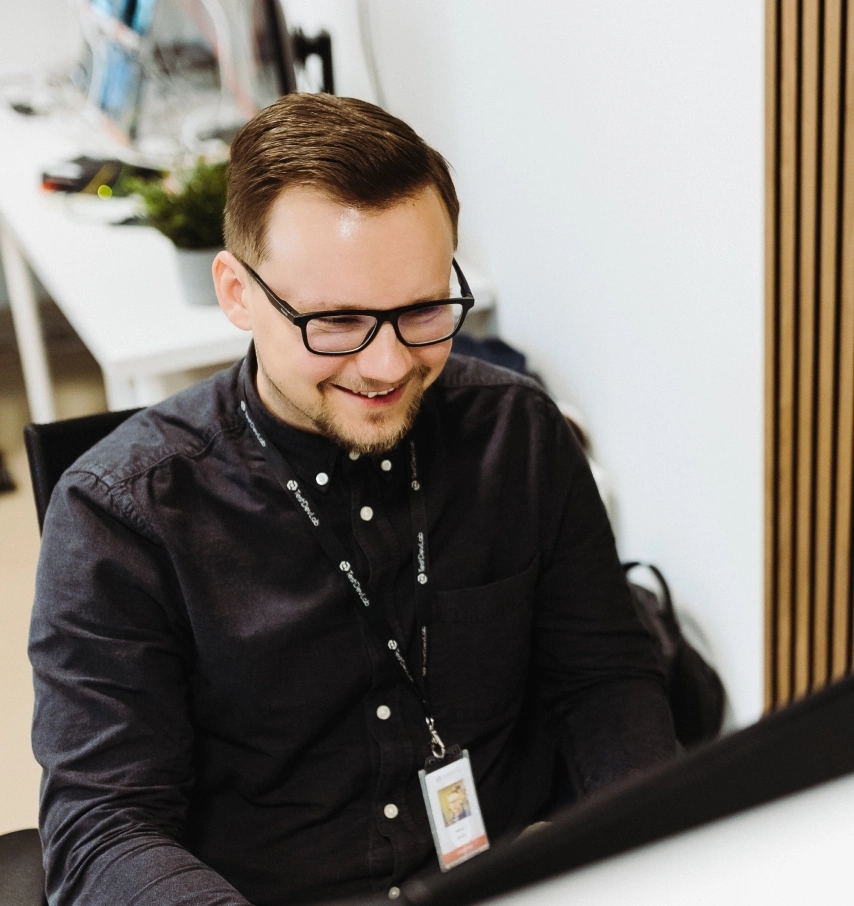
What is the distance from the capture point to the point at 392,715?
135 cm

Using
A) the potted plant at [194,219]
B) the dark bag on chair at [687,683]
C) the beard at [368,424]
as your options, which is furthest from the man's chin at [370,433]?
the potted plant at [194,219]

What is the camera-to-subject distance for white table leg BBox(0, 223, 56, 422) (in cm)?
353

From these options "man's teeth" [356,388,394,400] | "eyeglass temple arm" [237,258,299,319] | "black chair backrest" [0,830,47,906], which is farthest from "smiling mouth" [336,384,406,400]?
"black chair backrest" [0,830,47,906]

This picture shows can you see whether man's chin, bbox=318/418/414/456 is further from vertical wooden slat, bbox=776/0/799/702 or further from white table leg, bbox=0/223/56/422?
white table leg, bbox=0/223/56/422

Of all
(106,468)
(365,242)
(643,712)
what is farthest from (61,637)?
(643,712)

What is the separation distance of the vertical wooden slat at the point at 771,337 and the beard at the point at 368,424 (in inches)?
24.3

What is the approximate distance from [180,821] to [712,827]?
981mm

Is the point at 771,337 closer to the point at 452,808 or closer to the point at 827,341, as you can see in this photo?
the point at 827,341

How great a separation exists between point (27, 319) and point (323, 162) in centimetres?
262

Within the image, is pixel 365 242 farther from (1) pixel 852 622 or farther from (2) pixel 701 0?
(1) pixel 852 622

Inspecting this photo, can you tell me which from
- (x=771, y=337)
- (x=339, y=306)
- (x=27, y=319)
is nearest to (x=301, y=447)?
(x=339, y=306)

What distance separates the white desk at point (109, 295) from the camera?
2.32m

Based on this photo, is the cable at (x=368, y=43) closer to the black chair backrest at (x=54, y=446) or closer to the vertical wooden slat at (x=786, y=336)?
the vertical wooden slat at (x=786, y=336)

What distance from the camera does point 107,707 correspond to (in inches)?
46.6
